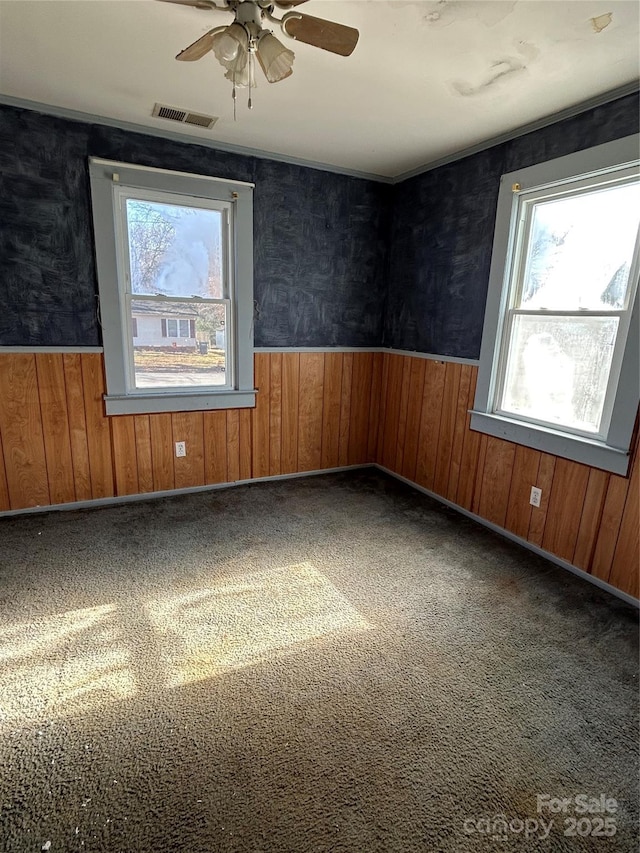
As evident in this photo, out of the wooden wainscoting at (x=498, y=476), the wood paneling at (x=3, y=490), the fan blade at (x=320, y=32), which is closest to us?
the fan blade at (x=320, y=32)

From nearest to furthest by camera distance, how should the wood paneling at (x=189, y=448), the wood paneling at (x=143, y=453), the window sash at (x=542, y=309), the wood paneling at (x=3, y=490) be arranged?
the window sash at (x=542, y=309) < the wood paneling at (x=3, y=490) < the wood paneling at (x=143, y=453) < the wood paneling at (x=189, y=448)

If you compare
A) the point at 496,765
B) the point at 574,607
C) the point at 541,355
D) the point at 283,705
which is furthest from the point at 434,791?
the point at 541,355

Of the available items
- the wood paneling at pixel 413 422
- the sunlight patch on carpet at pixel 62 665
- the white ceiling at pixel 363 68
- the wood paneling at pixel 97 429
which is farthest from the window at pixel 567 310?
the wood paneling at pixel 97 429

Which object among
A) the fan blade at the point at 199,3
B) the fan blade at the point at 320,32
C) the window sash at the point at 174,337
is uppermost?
the fan blade at the point at 199,3

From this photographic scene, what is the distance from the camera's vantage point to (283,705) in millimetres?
1674

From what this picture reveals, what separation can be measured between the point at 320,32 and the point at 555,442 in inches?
90.9

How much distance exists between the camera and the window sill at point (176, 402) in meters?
3.19

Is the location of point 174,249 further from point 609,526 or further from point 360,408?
point 609,526

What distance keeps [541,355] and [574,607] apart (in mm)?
1474

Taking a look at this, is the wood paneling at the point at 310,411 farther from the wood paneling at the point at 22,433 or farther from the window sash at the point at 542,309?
the wood paneling at the point at 22,433

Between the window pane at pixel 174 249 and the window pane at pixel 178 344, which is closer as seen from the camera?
the window pane at pixel 174 249

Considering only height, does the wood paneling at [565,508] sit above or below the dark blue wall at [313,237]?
below

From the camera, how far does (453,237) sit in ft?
10.7

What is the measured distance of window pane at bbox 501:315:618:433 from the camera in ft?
8.11
